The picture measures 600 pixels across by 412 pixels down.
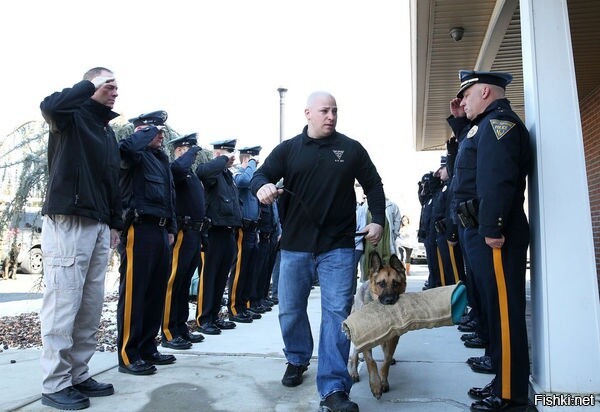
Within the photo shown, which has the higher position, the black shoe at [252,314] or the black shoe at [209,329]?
the black shoe at [252,314]

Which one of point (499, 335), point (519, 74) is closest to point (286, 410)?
point (499, 335)

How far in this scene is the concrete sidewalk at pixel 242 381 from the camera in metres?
3.67

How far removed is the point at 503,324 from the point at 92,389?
A: 301cm

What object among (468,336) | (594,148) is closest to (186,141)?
(468,336)

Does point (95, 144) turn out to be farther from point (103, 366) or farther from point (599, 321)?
point (599, 321)

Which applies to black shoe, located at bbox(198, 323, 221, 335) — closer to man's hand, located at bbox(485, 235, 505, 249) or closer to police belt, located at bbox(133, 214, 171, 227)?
police belt, located at bbox(133, 214, 171, 227)

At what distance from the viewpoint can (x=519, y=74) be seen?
967cm

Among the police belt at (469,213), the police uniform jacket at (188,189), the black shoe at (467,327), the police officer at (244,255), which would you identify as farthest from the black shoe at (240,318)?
the police belt at (469,213)

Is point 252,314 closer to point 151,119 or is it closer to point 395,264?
point 151,119

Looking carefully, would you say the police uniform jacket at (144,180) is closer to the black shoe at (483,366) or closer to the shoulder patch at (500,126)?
the shoulder patch at (500,126)

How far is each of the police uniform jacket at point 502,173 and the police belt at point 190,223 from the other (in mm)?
3410

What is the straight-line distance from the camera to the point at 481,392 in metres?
3.71

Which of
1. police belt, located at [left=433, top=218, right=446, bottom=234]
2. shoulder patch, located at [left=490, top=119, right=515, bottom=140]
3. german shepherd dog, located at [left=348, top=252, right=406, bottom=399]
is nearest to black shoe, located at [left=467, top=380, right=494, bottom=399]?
german shepherd dog, located at [left=348, top=252, right=406, bottom=399]

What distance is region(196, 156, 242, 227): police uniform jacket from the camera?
6.43 metres
